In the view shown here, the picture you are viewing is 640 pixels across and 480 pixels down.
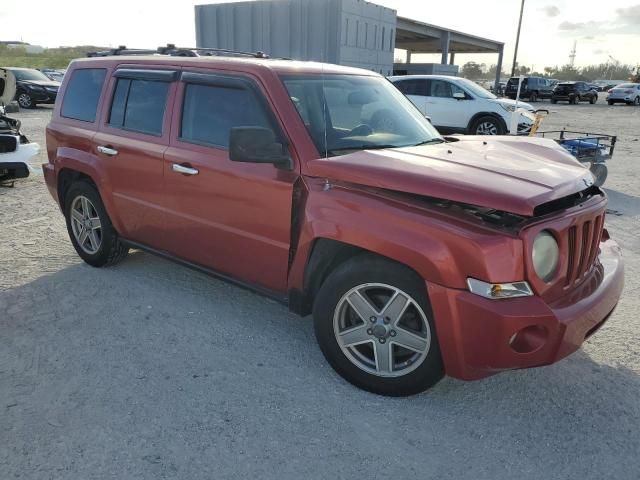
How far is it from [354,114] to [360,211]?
3.67ft

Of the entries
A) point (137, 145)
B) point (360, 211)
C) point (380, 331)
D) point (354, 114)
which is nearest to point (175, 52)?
point (137, 145)

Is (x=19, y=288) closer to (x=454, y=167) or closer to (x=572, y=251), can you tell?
(x=454, y=167)

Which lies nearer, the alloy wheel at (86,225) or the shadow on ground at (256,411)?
the shadow on ground at (256,411)

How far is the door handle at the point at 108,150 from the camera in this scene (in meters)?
4.29

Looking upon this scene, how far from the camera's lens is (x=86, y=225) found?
4887mm

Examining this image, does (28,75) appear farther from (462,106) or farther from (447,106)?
(462,106)

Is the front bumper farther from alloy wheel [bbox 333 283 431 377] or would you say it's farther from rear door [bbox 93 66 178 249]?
rear door [bbox 93 66 178 249]

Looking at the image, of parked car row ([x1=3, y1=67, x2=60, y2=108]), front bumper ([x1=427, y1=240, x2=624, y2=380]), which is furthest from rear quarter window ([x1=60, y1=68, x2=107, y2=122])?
parked car row ([x1=3, y1=67, x2=60, y2=108])

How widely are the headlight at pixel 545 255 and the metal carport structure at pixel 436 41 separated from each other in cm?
3067

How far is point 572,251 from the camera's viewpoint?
2789mm

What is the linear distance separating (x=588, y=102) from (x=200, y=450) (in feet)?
150

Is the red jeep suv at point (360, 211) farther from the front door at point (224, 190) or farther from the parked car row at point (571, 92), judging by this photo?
the parked car row at point (571, 92)

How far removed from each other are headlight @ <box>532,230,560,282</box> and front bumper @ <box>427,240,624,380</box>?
0.50ft

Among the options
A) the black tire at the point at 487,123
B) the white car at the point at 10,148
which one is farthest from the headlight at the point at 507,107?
the white car at the point at 10,148
